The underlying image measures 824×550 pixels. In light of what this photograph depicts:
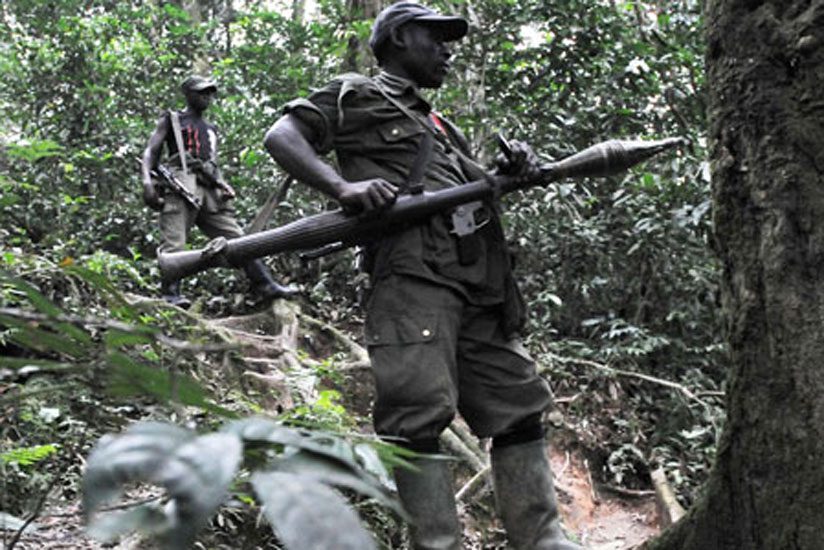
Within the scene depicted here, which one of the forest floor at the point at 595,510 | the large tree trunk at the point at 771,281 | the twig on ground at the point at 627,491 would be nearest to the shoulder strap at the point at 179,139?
the forest floor at the point at 595,510

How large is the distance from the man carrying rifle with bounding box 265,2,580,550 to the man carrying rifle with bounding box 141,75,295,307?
4.38 meters

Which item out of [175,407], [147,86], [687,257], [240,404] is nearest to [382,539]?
[240,404]

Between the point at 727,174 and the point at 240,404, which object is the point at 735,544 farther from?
the point at 240,404

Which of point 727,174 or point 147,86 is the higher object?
point 147,86

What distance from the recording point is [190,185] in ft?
25.9

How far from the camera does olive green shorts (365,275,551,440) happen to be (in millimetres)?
2973

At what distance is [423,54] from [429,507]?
1.72 m

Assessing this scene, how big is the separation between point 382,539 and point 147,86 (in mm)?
A: 9094

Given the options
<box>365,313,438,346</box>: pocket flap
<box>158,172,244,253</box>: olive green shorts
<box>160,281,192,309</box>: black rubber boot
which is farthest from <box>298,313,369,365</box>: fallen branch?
<box>365,313,438,346</box>: pocket flap

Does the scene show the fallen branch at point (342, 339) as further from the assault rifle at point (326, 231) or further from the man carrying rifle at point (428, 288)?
the assault rifle at point (326, 231)

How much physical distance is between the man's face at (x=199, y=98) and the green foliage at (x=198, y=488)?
7632 mm

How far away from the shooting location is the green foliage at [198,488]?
75cm

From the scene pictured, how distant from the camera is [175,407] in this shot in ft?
3.31

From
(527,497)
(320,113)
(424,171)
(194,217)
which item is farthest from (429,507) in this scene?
(194,217)
